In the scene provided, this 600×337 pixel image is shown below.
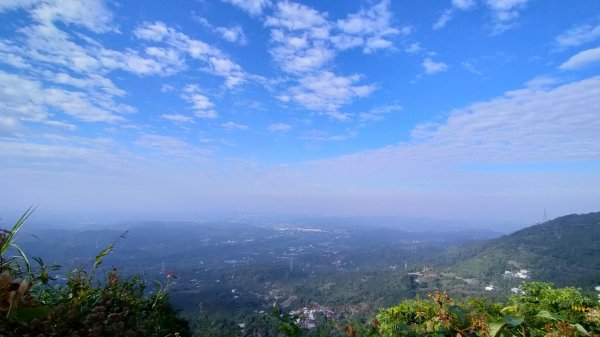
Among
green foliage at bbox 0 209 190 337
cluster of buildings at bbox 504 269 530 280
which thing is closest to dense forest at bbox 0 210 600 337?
green foliage at bbox 0 209 190 337

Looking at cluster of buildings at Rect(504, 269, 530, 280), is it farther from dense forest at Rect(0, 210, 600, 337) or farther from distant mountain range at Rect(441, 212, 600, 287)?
dense forest at Rect(0, 210, 600, 337)

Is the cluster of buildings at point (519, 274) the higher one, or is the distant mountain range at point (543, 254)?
the distant mountain range at point (543, 254)

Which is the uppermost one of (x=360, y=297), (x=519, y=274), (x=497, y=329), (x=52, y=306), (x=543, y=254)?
(x=497, y=329)

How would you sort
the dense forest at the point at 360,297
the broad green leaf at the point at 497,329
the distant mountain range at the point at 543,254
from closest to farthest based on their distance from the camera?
1. the broad green leaf at the point at 497,329
2. the dense forest at the point at 360,297
3. the distant mountain range at the point at 543,254

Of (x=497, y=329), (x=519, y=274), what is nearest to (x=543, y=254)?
(x=519, y=274)

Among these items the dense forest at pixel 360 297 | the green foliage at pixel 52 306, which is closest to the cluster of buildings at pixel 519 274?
the dense forest at pixel 360 297

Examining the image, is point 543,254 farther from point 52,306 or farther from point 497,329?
point 52,306

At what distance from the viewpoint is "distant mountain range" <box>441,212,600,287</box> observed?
8006 centimetres

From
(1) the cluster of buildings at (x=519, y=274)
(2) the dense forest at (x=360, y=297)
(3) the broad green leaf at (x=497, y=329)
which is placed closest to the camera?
(3) the broad green leaf at (x=497, y=329)

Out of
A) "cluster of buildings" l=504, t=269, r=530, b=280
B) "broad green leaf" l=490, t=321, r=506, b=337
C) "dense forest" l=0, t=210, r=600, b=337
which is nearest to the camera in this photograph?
"broad green leaf" l=490, t=321, r=506, b=337

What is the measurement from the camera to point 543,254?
94.7 metres

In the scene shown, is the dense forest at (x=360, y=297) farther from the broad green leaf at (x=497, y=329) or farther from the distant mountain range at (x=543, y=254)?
the distant mountain range at (x=543, y=254)

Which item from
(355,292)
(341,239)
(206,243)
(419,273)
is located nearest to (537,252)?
(419,273)

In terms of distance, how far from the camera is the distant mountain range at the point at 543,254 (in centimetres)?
8006
